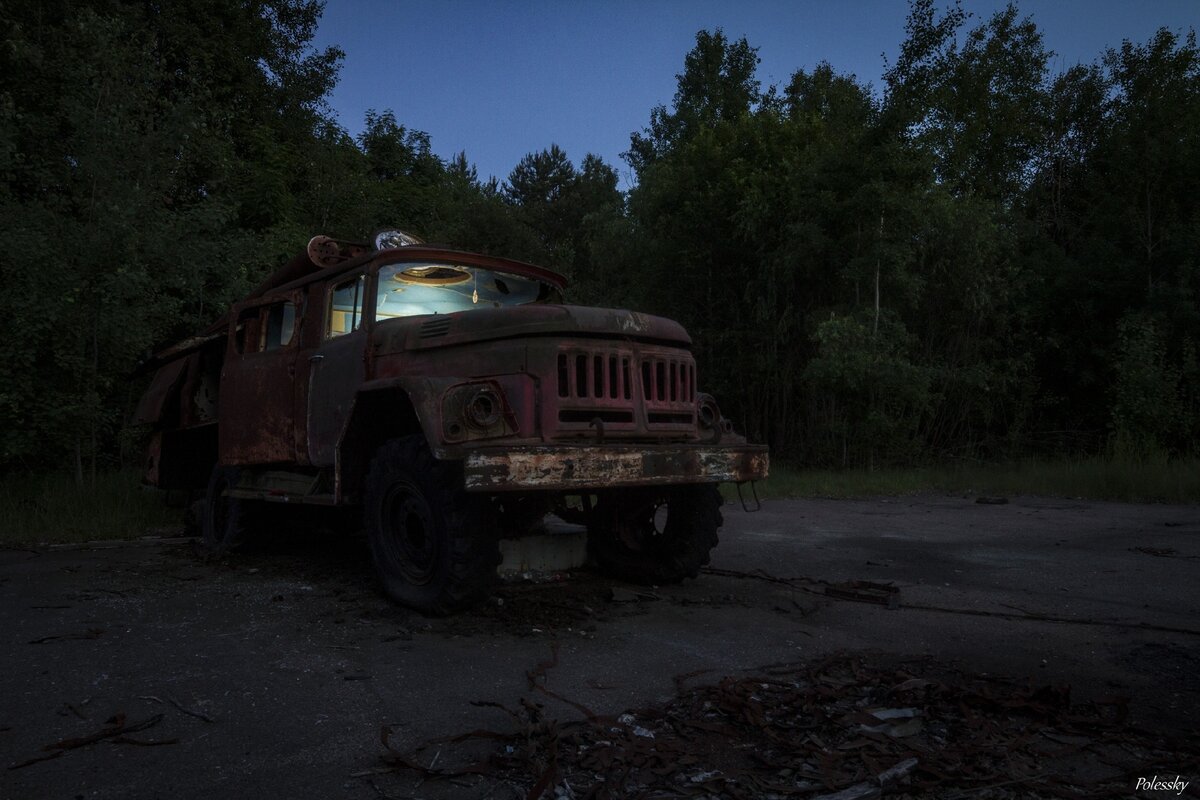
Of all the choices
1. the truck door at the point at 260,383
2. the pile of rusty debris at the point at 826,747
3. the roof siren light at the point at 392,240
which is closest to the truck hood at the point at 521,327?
the roof siren light at the point at 392,240

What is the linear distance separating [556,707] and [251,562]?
14.7 feet

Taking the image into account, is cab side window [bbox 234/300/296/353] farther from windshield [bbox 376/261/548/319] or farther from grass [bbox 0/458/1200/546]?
grass [bbox 0/458/1200/546]

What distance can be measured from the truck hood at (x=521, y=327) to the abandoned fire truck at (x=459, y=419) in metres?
0.01

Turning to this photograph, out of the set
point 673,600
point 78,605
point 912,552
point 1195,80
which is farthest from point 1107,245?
point 78,605

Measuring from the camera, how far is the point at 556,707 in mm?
3133

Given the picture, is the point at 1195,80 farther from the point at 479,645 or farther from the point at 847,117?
the point at 479,645

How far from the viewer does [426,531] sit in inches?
177

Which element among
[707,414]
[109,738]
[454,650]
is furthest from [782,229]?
[109,738]

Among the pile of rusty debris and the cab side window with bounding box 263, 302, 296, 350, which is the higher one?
the cab side window with bounding box 263, 302, 296, 350

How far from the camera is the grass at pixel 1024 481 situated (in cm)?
1121

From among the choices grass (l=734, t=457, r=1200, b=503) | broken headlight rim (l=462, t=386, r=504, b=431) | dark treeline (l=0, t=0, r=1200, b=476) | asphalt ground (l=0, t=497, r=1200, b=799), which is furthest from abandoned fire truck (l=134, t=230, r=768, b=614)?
grass (l=734, t=457, r=1200, b=503)

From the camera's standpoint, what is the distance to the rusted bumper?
156 inches

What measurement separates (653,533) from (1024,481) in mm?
9264

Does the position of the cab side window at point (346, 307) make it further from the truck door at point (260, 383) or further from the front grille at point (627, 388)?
the front grille at point (627, 388)
